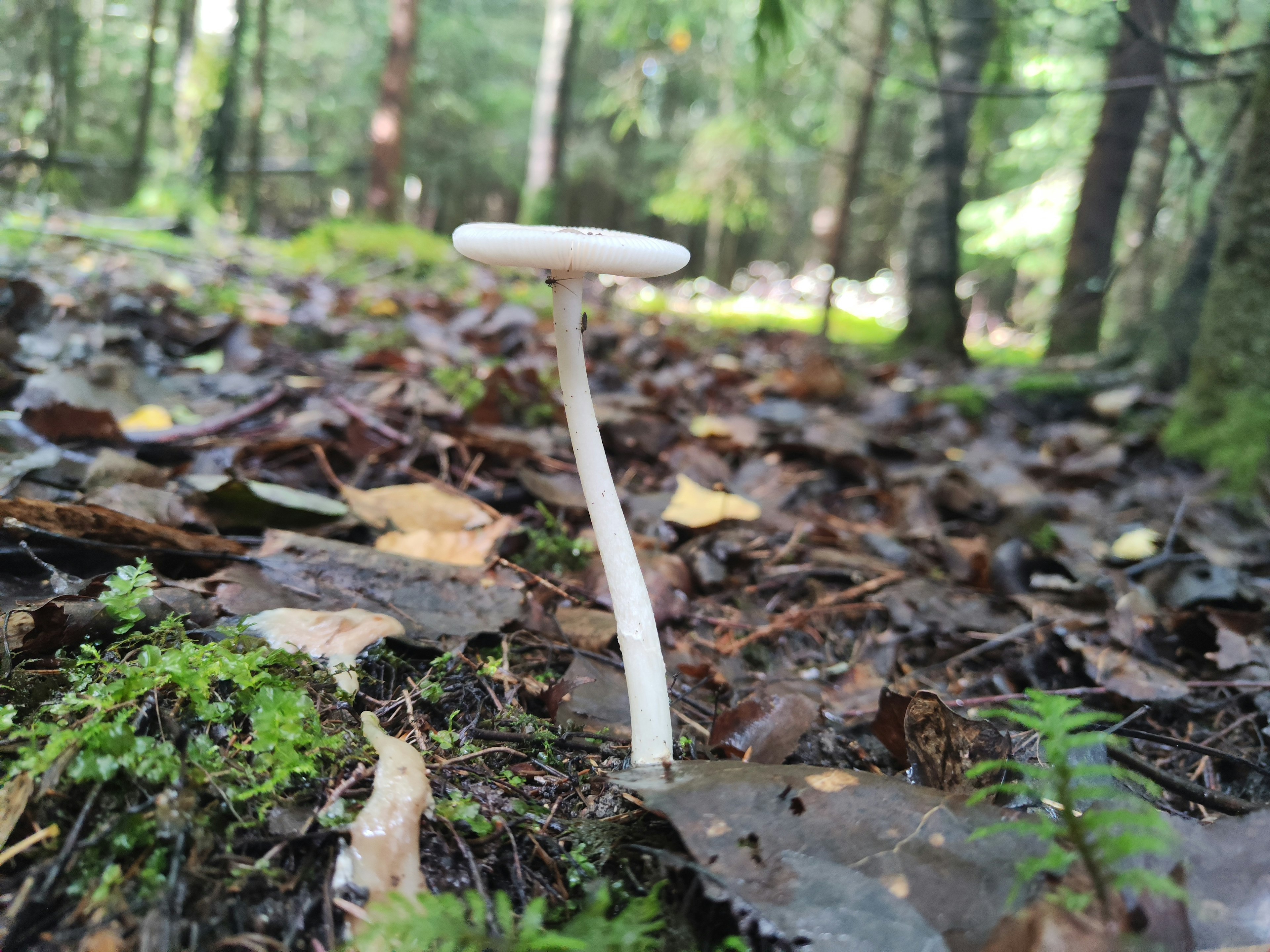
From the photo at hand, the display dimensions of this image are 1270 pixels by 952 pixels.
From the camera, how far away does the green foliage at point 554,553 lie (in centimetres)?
208

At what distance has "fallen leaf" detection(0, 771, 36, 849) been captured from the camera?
34.9 inches

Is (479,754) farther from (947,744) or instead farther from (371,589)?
(947,744)

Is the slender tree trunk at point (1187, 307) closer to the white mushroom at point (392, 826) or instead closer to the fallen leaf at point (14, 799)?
the white mushroom at point (392, 826)

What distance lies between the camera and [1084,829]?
2.66ft

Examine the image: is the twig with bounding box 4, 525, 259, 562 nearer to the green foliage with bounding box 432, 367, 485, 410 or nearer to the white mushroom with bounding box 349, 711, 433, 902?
the white mushroom with bounding box 349, 711, 433, 902

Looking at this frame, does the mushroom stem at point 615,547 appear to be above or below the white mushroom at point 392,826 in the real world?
above

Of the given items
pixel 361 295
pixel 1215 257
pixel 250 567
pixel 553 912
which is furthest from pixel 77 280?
pixel 1215 257

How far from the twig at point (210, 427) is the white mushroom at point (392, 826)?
1560 mm

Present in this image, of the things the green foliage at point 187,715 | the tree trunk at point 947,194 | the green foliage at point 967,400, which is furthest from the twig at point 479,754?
the tree trunk at point 947,194

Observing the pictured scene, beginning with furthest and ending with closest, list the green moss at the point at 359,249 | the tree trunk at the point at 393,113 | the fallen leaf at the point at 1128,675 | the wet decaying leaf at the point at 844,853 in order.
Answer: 1. the tree trunk at the point at 393,113
2. the green moss at the point at 359,249
3. the fallen leaf at the point at 1128,675
4. the wet decaying leaf at the point at 844,853

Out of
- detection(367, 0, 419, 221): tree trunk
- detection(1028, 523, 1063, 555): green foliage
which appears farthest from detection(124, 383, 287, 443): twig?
detection(367, 0, 419, 221): tree trunk

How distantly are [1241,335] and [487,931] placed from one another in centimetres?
383

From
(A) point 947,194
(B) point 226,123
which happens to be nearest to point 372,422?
(A) point 947,194

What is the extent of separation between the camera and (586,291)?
8367 mm
